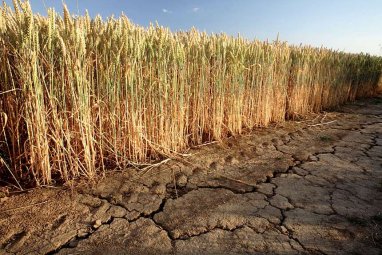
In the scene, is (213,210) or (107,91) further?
(107,91)

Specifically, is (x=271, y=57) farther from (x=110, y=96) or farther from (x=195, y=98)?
(x=110, y=96)

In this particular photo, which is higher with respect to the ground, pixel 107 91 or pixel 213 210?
pixel 107 91

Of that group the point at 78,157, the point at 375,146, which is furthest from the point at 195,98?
the point at 375,146

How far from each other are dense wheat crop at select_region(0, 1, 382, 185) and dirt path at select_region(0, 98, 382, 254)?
30 cm

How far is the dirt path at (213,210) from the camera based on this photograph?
1839mm

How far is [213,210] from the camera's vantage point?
2.25 m

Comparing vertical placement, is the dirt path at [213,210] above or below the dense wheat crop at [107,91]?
below

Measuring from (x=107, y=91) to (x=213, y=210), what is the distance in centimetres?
147

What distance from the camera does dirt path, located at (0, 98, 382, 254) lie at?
1.84 metres

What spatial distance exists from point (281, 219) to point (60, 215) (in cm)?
170

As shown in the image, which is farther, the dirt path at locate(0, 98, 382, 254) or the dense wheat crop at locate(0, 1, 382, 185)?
the dense wheat crop at locate(0, 1, 382, 185)

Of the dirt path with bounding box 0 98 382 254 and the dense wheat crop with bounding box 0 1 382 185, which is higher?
the dense wheat crop with bounding box 0 1 382 185

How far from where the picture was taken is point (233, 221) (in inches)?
82.9

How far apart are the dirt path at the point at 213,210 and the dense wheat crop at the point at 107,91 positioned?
303 millimetres
